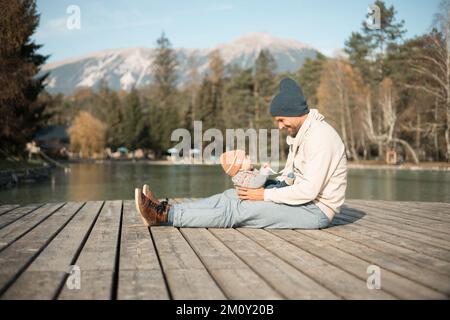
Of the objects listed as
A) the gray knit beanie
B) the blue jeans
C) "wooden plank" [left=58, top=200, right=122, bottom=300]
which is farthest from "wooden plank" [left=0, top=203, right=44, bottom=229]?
the gray knit beanie

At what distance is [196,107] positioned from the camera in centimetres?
5312

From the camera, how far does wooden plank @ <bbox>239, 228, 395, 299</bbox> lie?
1.80m

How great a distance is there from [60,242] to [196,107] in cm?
5084

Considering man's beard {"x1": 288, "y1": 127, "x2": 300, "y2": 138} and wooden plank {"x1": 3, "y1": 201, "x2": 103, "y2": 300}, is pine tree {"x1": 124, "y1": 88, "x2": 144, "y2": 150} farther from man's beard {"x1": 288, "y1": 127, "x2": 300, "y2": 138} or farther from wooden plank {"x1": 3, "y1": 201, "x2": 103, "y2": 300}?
man's beard {"x1": 288, "y1": 127, "x2": 300, "y2": 138}

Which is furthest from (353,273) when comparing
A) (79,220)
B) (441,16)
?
(441,16)

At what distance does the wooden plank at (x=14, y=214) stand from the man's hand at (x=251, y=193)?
1.94 meters

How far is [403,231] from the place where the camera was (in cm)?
334

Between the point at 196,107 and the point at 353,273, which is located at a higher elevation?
the point at 196,107

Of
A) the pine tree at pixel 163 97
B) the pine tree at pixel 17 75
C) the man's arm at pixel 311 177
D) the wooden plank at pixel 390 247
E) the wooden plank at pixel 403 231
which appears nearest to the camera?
the wooden plank at pixel 390 247

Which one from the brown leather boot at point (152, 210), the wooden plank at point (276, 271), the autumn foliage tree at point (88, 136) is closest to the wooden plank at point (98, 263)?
the brown leather boot at point (152, 210)

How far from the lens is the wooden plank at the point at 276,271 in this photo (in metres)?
1.80

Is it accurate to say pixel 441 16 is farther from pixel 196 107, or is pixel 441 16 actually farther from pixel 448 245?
pixel 196 107

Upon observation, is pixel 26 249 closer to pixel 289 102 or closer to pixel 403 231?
pixel 289 102

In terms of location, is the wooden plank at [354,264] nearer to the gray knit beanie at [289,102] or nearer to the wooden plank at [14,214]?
the gray knit beanie at [289,102]
